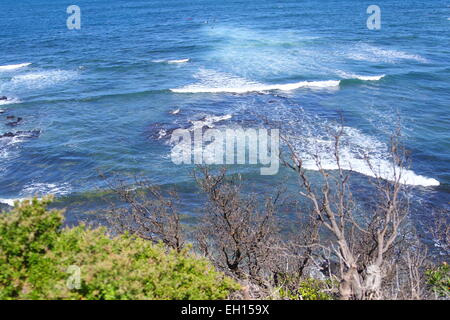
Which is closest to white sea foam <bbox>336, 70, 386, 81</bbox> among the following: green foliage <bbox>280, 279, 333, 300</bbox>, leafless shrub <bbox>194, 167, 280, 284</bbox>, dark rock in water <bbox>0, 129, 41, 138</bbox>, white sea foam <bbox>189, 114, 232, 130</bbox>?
white sea foam <bbox>189, 114, 232, 130</bbox>

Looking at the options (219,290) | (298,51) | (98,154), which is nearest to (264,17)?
(298,51)

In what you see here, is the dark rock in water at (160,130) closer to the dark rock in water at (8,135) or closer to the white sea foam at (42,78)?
the dark rock in water at (8,135)

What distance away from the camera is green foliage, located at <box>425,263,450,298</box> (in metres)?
13.0

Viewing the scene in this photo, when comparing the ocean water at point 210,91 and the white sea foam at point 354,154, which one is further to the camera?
the ocean water at point 210,91

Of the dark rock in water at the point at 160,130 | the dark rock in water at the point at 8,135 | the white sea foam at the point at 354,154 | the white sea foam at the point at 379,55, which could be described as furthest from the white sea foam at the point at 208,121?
the white sea foam at the point at 379,55

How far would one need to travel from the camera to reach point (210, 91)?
4138 centimetres

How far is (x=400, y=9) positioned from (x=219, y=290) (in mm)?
88149

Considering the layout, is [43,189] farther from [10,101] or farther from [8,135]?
[10,101]

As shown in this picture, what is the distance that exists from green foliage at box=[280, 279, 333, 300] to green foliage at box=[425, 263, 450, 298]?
3.49 metres

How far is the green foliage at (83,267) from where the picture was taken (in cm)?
866

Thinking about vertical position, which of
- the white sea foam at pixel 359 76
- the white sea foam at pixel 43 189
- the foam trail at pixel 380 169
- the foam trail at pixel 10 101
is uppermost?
the white sea foam at pixel 359 76

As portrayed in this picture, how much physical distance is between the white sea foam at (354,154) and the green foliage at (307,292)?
11.9 m

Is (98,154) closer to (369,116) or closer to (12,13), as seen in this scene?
(369,116)

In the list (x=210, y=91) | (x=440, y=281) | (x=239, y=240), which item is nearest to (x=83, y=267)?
(x=239, y=240)
